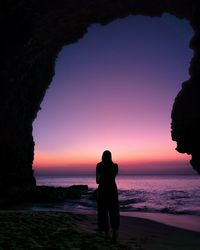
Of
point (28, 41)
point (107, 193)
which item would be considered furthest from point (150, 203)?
point (107, 193)

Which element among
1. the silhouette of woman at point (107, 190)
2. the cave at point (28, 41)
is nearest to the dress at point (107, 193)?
the silhouette of woman at point (107, 190)

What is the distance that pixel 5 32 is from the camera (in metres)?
29.8

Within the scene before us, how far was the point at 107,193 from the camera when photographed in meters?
9.26

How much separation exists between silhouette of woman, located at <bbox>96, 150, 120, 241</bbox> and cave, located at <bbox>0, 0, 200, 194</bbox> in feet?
46.6

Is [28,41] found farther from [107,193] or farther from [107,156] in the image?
[107,193]

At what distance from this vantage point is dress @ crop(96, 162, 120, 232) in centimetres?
919

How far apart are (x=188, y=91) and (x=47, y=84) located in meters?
31.9

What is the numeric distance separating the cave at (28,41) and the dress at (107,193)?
1426cm

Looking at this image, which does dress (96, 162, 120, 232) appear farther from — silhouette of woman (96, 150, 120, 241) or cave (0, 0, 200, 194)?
cave (0, 0, 200, 194)

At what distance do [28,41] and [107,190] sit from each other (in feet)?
82.2

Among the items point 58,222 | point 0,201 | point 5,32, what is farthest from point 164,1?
point 58,222

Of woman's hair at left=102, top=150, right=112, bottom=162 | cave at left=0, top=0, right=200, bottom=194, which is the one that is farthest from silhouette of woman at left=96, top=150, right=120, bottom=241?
cave at left=0, top=0, right=200, bottom=194

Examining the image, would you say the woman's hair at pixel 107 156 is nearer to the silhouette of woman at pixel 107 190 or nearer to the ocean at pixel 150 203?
the silhouette of woman at pixel 107 190

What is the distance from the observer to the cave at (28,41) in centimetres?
2858
